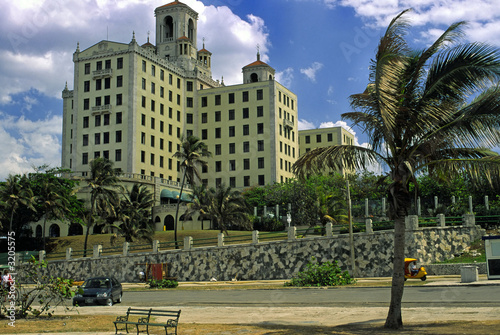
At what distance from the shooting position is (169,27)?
331ft

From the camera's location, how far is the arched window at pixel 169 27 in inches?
3939

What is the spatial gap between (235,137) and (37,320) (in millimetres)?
73084

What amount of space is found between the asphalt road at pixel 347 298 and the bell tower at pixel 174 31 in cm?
7370

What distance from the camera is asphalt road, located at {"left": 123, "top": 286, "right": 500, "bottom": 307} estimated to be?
20.5 m

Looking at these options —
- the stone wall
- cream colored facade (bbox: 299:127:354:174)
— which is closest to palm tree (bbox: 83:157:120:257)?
the stone wall

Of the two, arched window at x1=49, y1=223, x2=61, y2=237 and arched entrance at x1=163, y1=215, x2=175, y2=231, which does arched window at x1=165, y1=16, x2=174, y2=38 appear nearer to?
arched entrance at x1=163, y1=215, x2=175, y2=231

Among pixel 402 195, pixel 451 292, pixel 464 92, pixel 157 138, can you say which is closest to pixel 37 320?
pixel 402 195

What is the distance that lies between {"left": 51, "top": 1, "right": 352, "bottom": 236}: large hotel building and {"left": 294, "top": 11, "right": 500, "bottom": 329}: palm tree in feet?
203

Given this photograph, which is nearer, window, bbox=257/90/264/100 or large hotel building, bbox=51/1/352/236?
large hotel building, bbox=51/1/352/236

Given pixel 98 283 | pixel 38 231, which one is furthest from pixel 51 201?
pixel 98 283

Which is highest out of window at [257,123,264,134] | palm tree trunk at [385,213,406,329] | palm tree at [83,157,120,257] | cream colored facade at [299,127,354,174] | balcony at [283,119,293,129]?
cream colored facade at [299,127,354,174]

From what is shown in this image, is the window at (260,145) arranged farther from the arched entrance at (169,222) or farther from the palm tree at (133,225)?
the palm tree at (133,225)

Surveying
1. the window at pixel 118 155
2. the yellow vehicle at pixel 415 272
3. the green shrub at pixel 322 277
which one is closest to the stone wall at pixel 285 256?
the yellow vehicle at pixel 415 272

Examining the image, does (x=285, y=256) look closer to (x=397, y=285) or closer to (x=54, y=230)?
(x=397, y=285)
